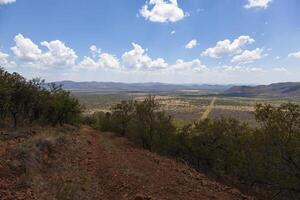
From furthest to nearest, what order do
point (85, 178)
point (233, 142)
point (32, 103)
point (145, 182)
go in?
1. point (32, 103)
2. point (233, 142)
3. point (145, 182)
4. point (85, 178)

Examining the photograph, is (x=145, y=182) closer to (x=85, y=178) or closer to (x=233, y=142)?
(x=85, y=178)

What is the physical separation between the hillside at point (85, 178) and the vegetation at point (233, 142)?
5788mm

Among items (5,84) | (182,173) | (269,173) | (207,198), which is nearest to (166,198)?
(207,198)

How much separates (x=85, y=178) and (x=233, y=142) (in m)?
23.4

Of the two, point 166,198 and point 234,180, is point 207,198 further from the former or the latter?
point 234,180

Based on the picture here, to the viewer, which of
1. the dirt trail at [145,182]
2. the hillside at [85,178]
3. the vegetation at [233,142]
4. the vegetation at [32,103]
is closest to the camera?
the hillside at [85,178]

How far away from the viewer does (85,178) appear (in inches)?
549

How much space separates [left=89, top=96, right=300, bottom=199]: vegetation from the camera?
1962cm

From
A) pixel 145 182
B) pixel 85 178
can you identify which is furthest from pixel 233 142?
pixel 85 178

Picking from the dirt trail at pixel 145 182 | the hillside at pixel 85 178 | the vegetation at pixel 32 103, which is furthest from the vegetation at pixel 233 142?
the vegetation at pixel 32 103

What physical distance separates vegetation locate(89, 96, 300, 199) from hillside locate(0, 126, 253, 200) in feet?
19.0

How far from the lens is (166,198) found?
12688 millimetres

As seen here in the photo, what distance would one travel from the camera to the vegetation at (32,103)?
106 ft

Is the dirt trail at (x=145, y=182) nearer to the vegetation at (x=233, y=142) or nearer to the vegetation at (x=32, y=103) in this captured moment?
the vegetation at (x=233, y=142)
